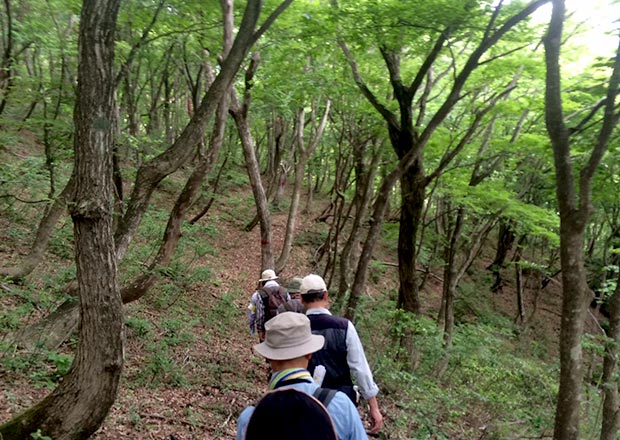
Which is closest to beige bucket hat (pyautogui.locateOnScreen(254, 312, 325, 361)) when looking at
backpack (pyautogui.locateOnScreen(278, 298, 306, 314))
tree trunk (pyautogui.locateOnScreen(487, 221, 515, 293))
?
backpack (pyautogui.locateOnScreen(278, 298, 306, 314))

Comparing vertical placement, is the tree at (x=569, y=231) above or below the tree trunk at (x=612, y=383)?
above

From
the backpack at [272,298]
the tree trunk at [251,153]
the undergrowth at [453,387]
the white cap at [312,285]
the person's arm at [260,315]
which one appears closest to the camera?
the white cap at [312,285]

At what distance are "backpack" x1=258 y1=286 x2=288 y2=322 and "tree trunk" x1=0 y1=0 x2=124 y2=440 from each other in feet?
7.82

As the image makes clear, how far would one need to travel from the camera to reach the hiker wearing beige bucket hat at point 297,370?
6.81 feet

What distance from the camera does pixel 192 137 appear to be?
15.5ft

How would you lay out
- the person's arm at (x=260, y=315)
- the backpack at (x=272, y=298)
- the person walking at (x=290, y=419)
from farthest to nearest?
the person's arm at (x=260, y=315) < the backpack at (x=272, y=298) < the person walking at (x=290, y=419)

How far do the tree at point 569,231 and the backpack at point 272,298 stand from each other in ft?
11.2

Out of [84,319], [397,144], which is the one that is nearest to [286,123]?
[397,144]

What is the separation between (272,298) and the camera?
601 centimetres

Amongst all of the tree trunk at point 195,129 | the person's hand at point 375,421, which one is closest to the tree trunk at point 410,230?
the tree trunk at point 195,129

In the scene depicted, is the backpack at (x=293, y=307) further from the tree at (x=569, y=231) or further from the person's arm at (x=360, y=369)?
the tree at (x=569, y=231)

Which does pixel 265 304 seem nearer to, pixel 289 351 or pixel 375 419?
pixel 375 419

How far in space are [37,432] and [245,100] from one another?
7526mm

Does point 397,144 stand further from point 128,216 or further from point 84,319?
point 84,319
